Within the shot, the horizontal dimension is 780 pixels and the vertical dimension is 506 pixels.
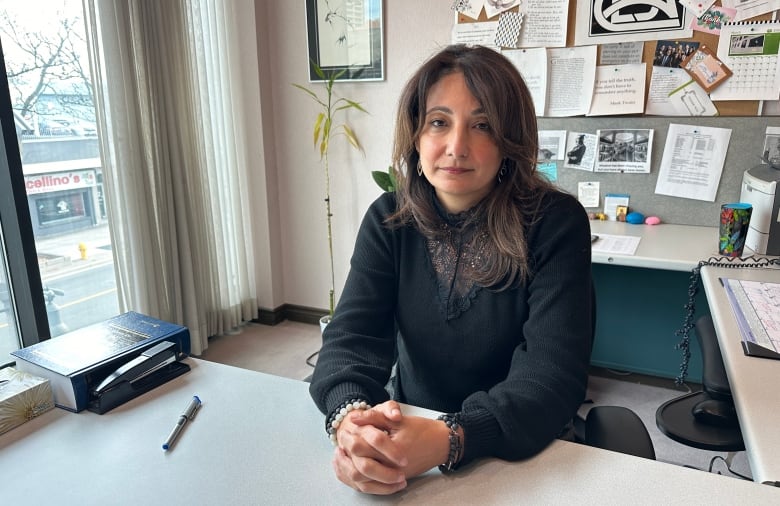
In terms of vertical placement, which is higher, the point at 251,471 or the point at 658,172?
the point at 658,172

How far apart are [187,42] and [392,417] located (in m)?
2.26

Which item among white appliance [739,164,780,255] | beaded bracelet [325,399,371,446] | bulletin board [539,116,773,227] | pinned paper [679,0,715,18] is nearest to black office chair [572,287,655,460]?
beaded bracelet [325,399,371,446]

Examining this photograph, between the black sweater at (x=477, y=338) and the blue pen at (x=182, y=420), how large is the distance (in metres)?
0.20

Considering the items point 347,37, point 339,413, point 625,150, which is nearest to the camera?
point 339,413

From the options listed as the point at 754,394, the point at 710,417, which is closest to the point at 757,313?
the point at 710,417

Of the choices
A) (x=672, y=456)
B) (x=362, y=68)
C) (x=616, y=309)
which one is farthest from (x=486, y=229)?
(x=362, y=68)

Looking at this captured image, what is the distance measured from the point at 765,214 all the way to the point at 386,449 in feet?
5.34

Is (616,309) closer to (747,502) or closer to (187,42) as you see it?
(747,502)

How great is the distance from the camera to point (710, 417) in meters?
1.10

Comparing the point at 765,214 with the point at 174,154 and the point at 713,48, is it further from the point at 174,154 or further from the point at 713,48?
the point at 174,154

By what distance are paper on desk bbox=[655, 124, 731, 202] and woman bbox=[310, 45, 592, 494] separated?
1412 mm

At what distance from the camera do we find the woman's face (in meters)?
1.03

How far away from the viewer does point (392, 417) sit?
0.77 metres

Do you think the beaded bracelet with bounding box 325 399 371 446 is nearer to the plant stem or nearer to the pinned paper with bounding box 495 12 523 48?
the pinned paper with bounding box 495 12 523 48
